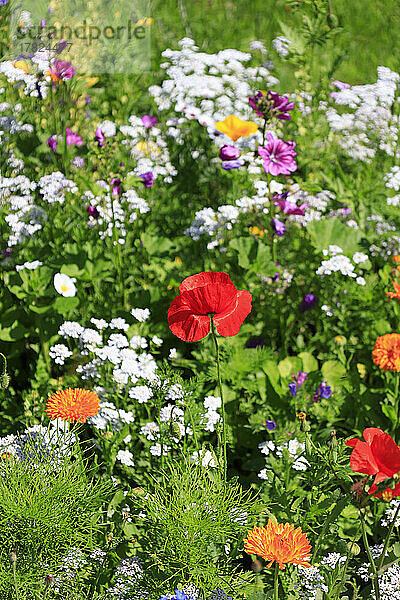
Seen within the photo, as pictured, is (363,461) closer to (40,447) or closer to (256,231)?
(40,447)

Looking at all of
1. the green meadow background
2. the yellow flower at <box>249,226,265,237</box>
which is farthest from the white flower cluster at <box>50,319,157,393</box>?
the green meadow background

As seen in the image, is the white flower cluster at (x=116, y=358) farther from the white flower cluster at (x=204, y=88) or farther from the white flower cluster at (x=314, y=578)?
the white flower cluster at (x=204, y=88)

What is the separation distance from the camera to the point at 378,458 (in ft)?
3.98

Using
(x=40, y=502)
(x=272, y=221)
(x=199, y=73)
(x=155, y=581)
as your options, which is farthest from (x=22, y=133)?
(x=155, y=581)

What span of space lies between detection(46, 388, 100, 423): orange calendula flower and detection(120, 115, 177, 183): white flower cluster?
1.21 metres

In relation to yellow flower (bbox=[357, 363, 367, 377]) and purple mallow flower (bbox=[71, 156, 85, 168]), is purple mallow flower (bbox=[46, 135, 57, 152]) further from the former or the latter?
yellow flower (bbox=[357, 363, 367, 377])

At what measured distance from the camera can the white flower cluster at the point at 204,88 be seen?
2.78m

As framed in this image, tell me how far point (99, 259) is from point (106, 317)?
0.65 ft

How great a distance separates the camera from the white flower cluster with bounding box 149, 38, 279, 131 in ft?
9.13

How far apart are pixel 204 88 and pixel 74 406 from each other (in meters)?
1.74

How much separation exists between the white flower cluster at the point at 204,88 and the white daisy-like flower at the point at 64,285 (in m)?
0.98

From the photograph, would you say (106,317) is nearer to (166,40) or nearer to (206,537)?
(206,537)

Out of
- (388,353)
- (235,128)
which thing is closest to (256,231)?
(235,128)

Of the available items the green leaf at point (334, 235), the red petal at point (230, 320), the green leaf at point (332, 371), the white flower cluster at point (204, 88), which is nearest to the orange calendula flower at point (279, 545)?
the red petal at point (230, 320)
